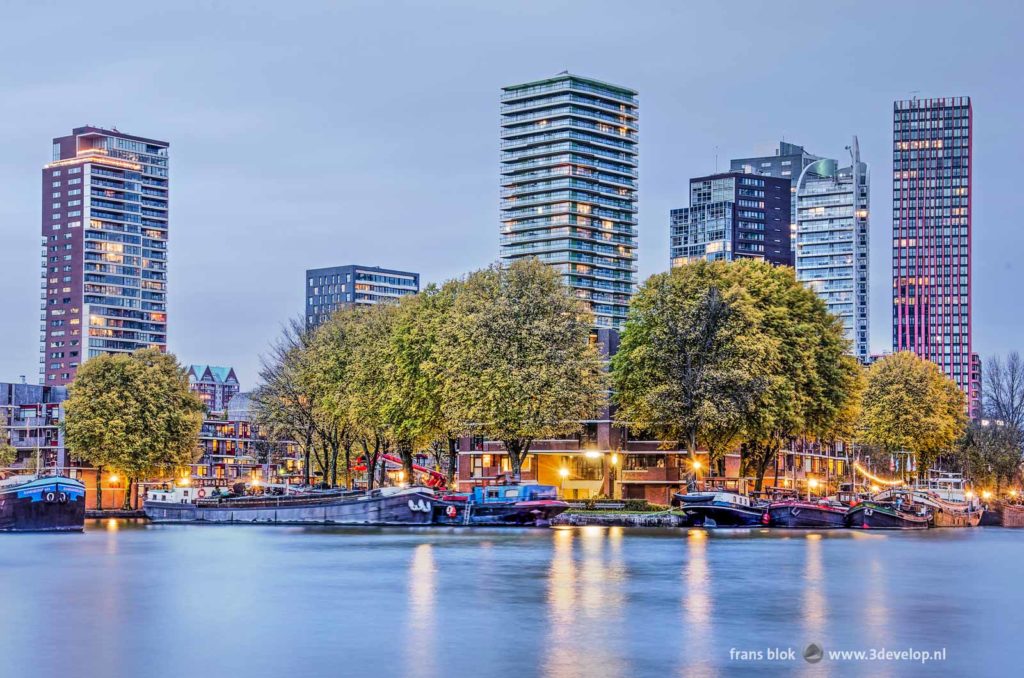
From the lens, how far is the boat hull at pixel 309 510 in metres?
103

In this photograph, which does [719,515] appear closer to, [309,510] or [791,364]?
[791,364]

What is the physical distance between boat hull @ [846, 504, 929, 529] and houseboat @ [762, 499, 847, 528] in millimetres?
1005

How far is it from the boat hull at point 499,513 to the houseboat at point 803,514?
15892 mm

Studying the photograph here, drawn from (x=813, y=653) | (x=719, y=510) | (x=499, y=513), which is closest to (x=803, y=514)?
(x=719, y=510)

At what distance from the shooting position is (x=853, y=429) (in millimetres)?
114938

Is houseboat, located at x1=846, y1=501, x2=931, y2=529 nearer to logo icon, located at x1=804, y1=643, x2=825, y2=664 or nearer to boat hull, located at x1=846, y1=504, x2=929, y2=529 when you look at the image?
boat hull, located at x1=846, y1=504, x2=929, y2=529

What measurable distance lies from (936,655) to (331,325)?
9154 centimetres

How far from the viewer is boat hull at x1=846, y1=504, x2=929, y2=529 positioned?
10612cm

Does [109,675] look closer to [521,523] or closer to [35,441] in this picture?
[521,523]

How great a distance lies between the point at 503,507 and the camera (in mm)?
100312

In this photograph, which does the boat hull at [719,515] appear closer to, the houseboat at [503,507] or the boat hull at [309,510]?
the houseboat at [503,507]

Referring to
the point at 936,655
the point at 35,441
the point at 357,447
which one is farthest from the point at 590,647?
the point at 35,441

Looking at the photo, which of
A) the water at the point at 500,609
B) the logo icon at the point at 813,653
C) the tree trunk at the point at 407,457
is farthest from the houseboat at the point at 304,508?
the logo icon at the point at 813,653

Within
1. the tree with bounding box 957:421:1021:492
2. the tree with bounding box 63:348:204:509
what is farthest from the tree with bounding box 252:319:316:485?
the tree with bounding box 957:421:1021:492
